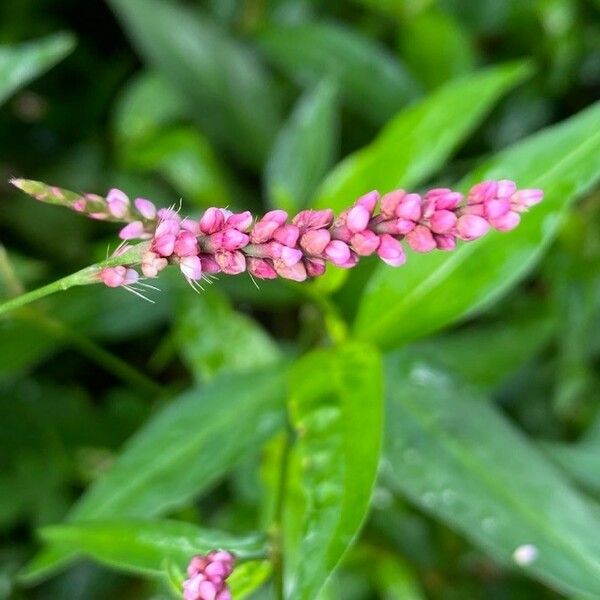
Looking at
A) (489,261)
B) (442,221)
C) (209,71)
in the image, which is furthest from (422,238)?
(209,71)

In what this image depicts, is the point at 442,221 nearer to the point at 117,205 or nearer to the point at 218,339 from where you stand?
the point at 117,205

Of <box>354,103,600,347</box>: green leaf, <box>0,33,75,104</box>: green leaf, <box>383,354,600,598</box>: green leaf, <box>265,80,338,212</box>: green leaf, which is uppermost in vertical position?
<box>0,33,75,104</box>: green leaf

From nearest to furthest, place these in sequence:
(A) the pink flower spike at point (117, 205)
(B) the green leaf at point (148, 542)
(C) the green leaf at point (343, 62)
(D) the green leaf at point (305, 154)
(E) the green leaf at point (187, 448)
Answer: (A) the pink flower spike at point (117, 205), (B) the green leaf at point (148, 542), (E) the green leaf at point (187, 448), (D) the green leaf at point (305, 154), (C) the green leaf at point (343, 62)

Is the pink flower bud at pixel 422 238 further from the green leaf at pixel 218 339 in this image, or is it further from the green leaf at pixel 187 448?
the green leaf at pixel 218 339

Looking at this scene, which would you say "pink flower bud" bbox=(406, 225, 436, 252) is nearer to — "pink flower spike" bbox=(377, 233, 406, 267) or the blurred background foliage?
"pink flower spike" bbox=(377, 233, 406, 267)

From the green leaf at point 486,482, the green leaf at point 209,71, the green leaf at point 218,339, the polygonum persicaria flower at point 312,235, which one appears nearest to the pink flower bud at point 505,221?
the polygonum persicaria flower at point 312,235

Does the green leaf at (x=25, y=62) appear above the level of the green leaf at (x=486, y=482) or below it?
above

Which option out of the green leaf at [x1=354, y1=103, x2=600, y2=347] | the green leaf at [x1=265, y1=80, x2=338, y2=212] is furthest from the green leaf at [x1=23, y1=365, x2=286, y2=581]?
the green leaf at [x1=265, y1=80, x2=338, y2=212]
